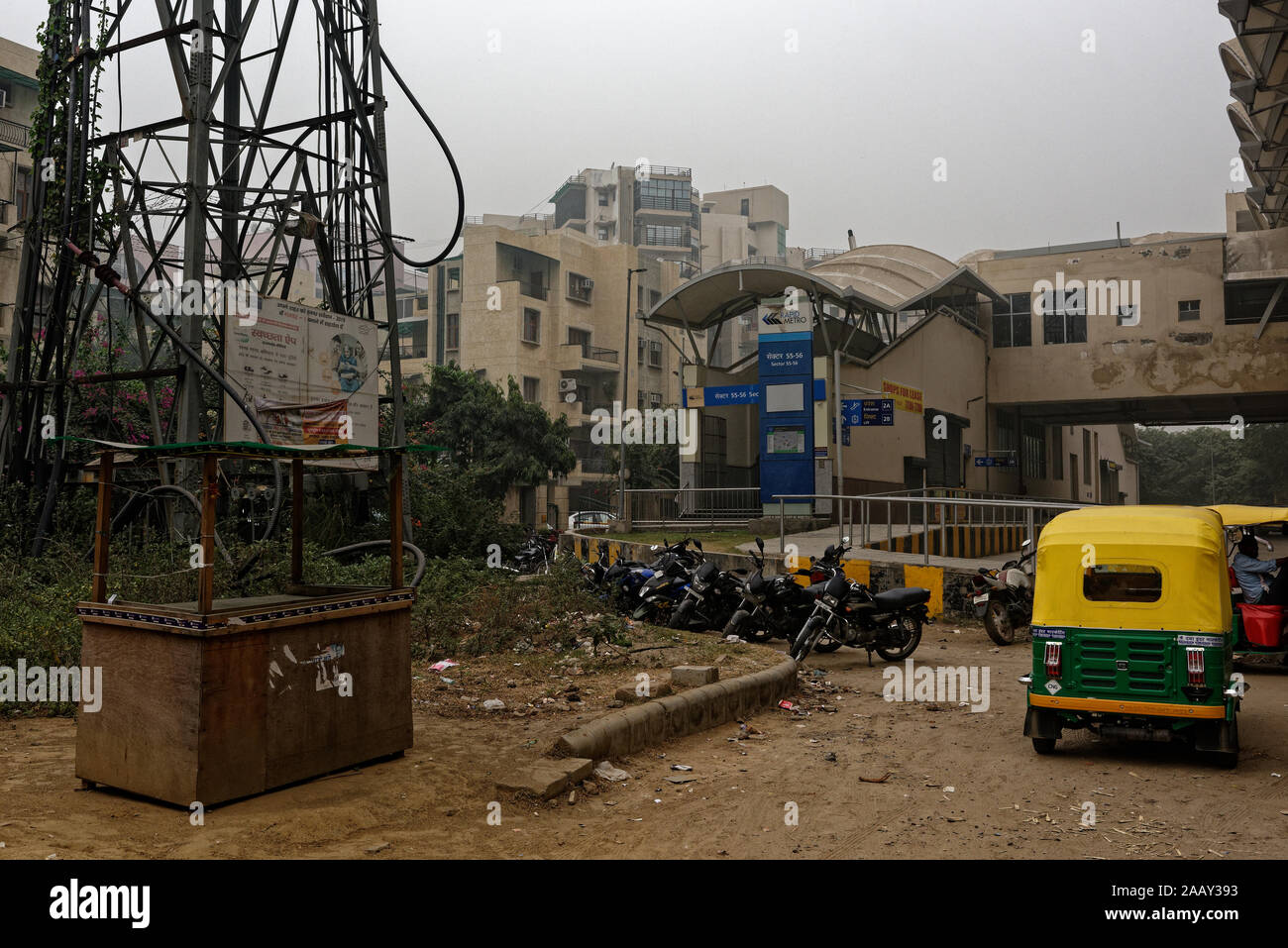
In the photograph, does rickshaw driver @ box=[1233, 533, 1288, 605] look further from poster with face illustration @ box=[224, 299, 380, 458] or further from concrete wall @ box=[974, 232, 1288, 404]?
concrete wall @ box=[974, 232, 1288, 404]

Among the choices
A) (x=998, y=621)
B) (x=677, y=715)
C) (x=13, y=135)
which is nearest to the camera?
(x=677, y=715)

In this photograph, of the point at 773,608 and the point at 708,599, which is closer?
the point at 773,608

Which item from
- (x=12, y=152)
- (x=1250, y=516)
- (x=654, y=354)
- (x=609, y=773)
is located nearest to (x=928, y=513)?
(x=1250, y=516)

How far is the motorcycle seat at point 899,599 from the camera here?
425 inches

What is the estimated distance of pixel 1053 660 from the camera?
22.2 feet

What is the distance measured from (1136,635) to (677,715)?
3.26m

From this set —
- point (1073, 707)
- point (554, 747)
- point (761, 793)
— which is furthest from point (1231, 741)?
point (554, 747)

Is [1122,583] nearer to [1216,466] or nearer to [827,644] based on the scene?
[827,644]

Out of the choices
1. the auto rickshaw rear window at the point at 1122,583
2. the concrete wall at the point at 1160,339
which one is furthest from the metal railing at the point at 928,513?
the concrete wall at the point at 1160,339

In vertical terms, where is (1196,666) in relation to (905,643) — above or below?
above

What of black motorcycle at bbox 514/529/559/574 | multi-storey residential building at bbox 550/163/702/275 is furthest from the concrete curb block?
multi-storey residential building at bbox 550/163/702/275

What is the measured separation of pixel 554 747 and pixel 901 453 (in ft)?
78.8

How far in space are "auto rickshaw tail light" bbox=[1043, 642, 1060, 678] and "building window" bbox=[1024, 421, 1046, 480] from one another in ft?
115
